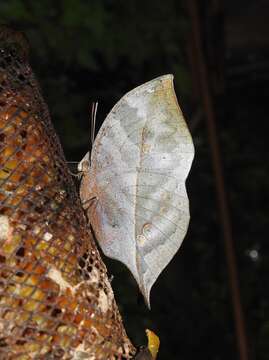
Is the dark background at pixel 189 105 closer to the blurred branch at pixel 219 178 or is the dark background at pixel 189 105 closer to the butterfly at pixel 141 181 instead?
the blurred branch at pixel 219 178

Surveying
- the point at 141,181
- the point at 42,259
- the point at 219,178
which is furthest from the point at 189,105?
the point at 42,259

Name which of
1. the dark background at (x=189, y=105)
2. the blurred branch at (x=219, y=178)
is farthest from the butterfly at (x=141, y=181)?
the blurred branch at (x=219, y=178)

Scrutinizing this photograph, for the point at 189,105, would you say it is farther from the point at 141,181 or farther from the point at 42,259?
the point at 42,259

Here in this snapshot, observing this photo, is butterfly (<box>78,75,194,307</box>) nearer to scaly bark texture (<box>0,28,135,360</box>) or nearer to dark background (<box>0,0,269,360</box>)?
scaly bark texture (<box>0,28,135,360</box>)

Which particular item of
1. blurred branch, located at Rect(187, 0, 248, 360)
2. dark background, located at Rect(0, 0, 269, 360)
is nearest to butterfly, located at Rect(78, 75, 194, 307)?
dark background, located at Rect(0, 0, 269, 360)

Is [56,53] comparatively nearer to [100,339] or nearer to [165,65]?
[165,65]

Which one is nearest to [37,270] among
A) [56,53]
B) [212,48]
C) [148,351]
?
[148,351]
